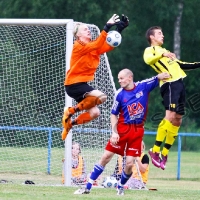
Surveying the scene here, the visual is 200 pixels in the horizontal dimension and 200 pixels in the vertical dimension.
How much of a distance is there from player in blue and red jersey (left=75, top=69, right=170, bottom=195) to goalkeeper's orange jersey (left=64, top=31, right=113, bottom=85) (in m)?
0.46

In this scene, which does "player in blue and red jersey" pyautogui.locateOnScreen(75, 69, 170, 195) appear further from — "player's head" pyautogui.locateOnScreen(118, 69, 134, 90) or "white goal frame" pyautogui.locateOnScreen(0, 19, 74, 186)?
"white goal frame" pyautogui.locateOnScreen(0, 19, 74, 186)

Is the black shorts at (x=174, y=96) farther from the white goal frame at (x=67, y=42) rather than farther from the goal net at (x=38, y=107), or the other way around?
the goal net at (x=38, y=107)

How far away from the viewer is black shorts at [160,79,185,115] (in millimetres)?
11578

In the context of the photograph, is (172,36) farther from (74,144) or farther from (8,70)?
(74,144)

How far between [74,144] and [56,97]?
60.8 inches

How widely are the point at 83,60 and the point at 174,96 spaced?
155 cm

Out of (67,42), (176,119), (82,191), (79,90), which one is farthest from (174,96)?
(67,42)

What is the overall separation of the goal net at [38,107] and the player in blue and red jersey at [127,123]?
102 inches

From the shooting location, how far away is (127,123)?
1120 centimetres

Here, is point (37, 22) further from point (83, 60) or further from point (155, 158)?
point (155, 158)

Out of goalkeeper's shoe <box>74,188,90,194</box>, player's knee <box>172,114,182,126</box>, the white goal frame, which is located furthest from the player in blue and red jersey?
the white goal frame

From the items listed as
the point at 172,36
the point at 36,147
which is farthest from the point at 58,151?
the point at 172,36

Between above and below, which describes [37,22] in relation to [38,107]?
Answer: above

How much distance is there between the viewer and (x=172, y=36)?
32.9 m
